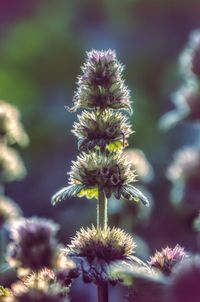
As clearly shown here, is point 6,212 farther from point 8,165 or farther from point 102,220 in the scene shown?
point 102,220

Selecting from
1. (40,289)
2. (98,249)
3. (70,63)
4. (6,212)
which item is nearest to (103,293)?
(98,249)

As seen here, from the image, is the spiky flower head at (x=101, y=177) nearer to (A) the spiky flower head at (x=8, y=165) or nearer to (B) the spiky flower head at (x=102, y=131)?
(B) the spiky flower head at (x=102, y=131)

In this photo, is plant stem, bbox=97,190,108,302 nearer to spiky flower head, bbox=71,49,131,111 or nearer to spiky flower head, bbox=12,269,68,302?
spiky flower head, bbox=12,269,68,302

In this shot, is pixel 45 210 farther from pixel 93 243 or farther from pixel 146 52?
pixel 93 243

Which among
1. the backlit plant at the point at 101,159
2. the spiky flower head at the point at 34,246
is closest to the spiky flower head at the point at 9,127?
the backlit plant at the point at 101,159

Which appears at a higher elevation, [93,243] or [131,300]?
[93,243]

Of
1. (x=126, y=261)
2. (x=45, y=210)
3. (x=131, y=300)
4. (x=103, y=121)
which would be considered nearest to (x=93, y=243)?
(x=126, y=261)
